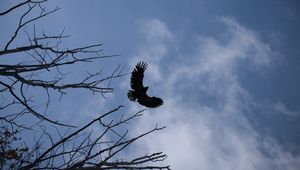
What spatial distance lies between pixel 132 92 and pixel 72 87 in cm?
510

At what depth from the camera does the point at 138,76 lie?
7734 millimetres

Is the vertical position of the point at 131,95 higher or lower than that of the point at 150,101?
higher

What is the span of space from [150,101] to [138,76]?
96cm

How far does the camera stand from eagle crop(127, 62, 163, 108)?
7.67 m

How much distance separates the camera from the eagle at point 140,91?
25.2 feet

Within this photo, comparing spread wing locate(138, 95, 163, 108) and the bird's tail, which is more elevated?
the bird's tail

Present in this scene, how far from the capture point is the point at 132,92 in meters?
8.30

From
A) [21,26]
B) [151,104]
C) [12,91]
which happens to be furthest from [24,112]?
[151,104]

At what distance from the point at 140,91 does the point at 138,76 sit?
0.57 m

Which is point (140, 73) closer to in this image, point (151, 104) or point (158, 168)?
point (151, 104)

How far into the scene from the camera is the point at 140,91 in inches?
320

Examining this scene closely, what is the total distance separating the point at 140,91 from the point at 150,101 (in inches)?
17.4

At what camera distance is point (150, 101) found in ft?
27.3

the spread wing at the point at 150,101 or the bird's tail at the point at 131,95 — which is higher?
the bird's tail at the point at 131,95
